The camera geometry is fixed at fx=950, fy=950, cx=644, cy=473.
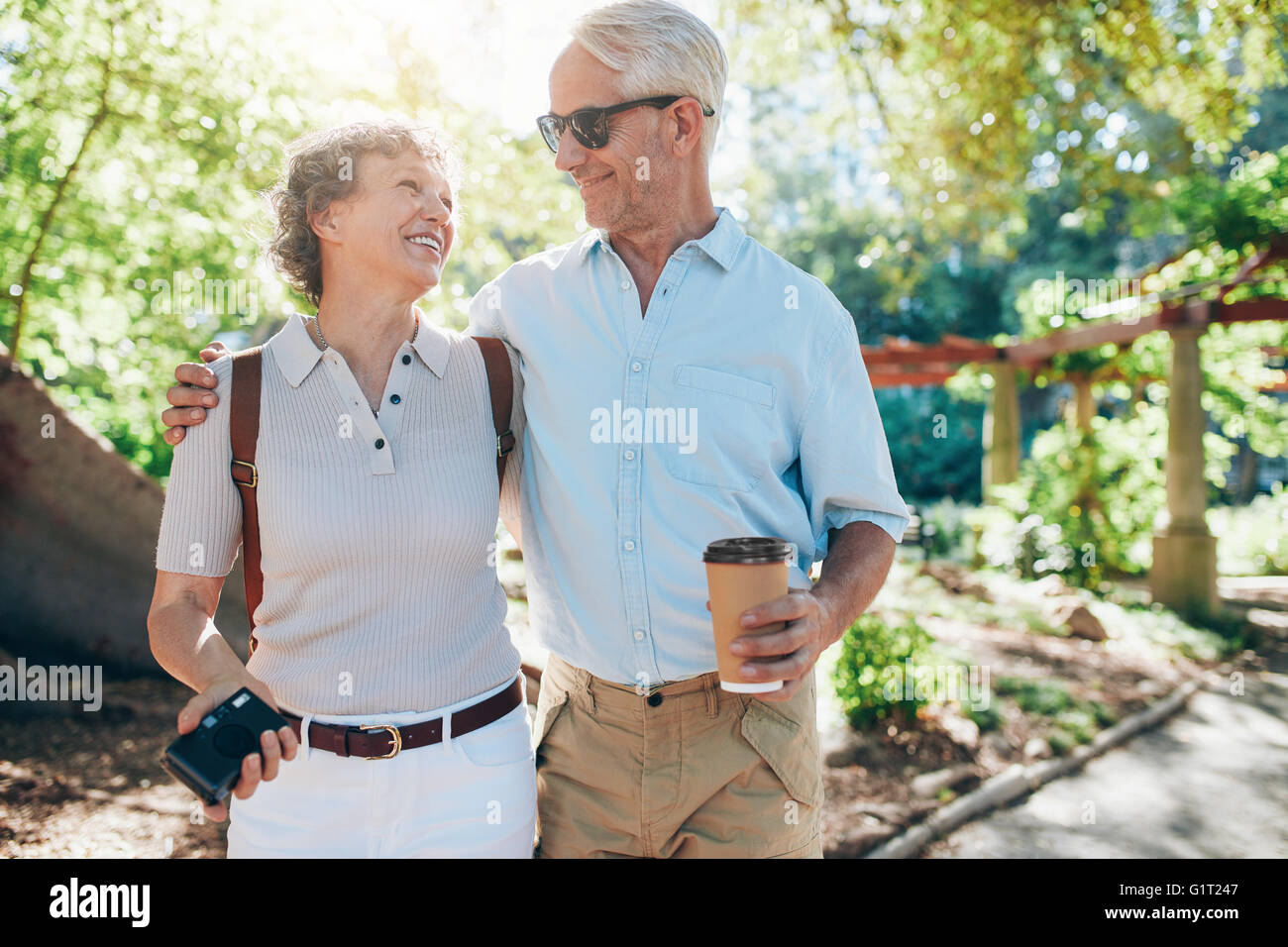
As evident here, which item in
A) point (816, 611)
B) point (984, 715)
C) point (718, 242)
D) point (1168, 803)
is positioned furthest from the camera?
point (984, 715)

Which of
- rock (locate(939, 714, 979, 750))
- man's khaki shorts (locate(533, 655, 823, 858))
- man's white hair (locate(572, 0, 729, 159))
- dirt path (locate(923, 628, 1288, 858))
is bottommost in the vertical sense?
dirt path (locate(923, 628, 1288, 858))

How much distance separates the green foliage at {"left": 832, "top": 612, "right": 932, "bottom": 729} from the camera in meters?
5.74

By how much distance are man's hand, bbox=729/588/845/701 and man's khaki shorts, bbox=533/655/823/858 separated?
0.40 m

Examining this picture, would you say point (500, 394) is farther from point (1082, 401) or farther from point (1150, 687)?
point (1082, 401)

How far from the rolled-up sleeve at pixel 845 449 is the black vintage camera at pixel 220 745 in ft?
3.78

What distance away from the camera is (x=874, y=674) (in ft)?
19.1

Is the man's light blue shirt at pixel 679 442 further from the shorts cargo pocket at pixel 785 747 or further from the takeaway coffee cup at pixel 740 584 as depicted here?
the takeaway coffee cup at pixel 740 584

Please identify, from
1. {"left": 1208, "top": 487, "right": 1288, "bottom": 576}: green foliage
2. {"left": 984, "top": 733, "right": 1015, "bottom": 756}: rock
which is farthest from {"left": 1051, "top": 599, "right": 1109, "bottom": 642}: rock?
{"left": 1208, "top": 487, "right": 1288, "bottom": 576}: green foliage

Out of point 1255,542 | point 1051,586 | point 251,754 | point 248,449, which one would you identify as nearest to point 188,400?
point 248,449

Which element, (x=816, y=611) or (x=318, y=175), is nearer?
(x=816, y=611)

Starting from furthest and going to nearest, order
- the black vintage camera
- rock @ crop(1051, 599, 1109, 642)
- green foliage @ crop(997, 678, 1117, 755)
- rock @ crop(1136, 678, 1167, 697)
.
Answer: rock @ crop(1051, 599, 1109, 642) → rock @ crop(1136, 678, 1167, 697) → green foliage @ crop(997, 678, 1117, 755) → the black vintage camera

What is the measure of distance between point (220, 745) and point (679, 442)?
102 centimetres

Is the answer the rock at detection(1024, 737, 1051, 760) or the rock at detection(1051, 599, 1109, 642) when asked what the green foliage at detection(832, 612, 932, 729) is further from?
the rock at detection(1051, 599, 1109, 642)

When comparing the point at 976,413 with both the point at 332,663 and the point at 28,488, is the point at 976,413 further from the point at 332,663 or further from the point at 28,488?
the point at 332,663
